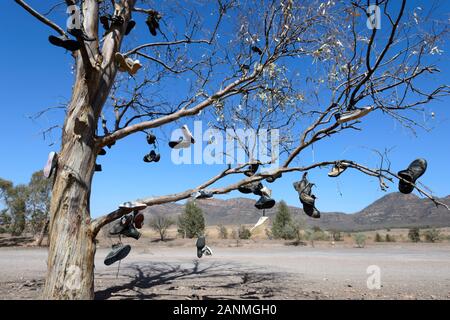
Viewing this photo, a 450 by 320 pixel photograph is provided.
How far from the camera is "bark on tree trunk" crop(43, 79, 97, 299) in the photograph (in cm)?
493

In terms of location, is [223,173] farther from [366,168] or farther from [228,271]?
[228,271]

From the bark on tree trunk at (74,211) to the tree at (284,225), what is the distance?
27.5m

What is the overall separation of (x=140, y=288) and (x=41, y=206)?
2238 cm

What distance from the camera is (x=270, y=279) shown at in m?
9.18

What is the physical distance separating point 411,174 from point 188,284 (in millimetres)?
4922

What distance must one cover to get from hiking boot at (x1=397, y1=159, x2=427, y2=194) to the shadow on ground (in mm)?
2798

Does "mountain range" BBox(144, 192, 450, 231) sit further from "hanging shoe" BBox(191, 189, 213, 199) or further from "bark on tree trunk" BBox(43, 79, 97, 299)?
"bark on tree trunk" BBox(43, 79, 97, 299)

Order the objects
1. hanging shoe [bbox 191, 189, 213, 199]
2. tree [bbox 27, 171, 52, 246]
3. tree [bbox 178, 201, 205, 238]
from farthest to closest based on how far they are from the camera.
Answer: tree [bbox 178, 201, 205, 238], tree [bbox 27, 171, 52, 246], hanging shoe [bbox 191, 189, 213, 199]

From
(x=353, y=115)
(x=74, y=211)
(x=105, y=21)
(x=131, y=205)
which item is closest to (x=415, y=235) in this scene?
(x=353, y=115)

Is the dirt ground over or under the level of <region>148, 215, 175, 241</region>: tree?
under

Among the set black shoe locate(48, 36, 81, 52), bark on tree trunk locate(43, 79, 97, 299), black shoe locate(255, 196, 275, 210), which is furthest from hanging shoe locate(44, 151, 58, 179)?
black shoe locate(255, 196, 275, 210)

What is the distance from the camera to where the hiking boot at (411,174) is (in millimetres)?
5266

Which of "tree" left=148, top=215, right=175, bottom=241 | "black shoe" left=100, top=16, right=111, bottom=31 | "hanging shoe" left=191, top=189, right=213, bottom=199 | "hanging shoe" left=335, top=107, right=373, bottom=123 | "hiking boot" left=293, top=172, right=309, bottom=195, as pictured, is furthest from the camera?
"tree" left=148, top=215, right=175, bottom=241
